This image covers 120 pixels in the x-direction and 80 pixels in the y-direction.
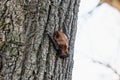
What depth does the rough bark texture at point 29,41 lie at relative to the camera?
1.10m

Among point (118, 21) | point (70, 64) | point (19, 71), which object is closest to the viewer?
point (19, 71)

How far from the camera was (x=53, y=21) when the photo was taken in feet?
3.91

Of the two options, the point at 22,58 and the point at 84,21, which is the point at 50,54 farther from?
the point at 84,21

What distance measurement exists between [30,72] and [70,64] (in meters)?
0.19

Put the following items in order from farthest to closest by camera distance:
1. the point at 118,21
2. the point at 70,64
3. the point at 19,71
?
the point at 118,21
the point at 70,64
the point at 19,71

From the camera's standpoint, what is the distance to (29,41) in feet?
3.74

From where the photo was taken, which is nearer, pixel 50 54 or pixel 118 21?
pixel 50 54

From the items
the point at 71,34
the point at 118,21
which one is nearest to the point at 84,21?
the point at 118,21

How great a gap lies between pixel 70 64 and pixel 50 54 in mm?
118

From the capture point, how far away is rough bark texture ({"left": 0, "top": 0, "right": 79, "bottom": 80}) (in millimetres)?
1104

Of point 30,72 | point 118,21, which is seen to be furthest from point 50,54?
point 118,21

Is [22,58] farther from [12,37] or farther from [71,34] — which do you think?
[71,34]

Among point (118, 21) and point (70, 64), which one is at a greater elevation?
point (118, 21)

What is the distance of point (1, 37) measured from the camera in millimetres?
1107
